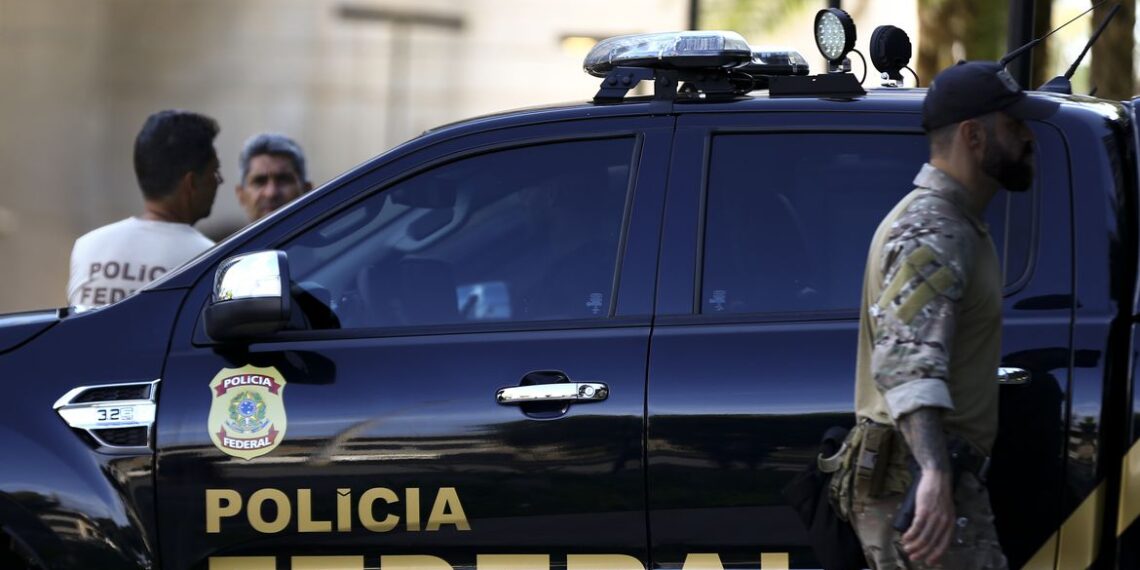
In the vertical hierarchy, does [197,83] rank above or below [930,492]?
above

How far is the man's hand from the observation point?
272 centimetres

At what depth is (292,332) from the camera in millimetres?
3531

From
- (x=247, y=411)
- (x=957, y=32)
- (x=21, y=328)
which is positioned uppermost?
(x=957, y=32)

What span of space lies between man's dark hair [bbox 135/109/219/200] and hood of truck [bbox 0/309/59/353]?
3.84 feet

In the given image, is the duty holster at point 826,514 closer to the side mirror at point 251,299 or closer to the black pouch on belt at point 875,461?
the black pouch on belt at point 875,461

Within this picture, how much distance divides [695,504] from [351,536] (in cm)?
76

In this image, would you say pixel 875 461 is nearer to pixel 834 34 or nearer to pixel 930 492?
pixel 930 492

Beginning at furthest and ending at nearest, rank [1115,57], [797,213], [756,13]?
[756,13]
[1115,57]
[797,213]

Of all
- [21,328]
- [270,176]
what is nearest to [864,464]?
[21,328]

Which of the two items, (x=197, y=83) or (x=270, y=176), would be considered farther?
(x=197, y=83)

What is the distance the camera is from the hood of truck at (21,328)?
361 centimetres

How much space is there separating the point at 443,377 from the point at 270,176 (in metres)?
2.88

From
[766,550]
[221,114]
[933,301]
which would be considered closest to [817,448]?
[766,550]

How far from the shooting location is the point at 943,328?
2768 millimetres
